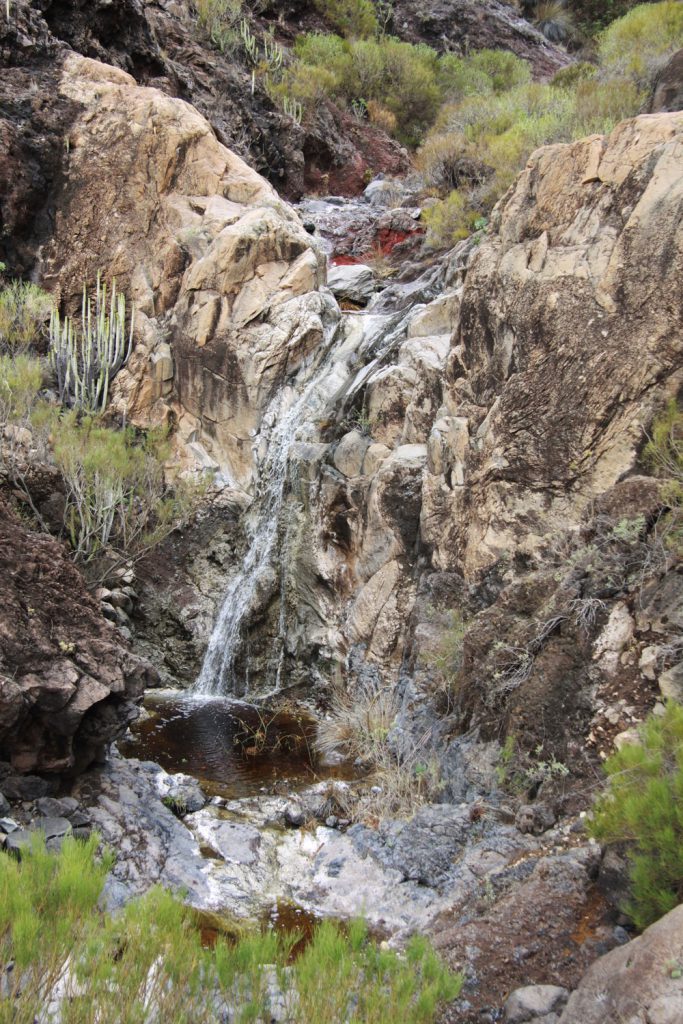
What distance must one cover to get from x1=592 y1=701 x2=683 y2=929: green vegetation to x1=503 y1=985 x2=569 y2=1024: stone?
518mm

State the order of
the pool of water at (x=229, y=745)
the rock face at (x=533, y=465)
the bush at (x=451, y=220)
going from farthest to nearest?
the bush at (x=451, y=220)
the pool of water at (x=229, y=745)
the rock face at (x=533, y=465)

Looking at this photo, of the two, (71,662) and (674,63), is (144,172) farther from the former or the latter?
(71,662)

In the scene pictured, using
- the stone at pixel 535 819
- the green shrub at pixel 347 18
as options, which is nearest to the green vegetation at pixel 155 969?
the stone at pixel 535 819

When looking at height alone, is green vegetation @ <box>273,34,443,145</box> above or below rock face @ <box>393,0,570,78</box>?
below

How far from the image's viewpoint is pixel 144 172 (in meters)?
14.7

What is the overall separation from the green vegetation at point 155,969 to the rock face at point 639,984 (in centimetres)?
69

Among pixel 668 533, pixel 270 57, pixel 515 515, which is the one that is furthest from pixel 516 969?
pixel 270 57

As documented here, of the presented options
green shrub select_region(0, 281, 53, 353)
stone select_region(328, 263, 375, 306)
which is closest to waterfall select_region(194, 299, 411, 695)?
stone select_region(328, 263, 375, 306)

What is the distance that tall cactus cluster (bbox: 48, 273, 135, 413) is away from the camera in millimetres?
13031

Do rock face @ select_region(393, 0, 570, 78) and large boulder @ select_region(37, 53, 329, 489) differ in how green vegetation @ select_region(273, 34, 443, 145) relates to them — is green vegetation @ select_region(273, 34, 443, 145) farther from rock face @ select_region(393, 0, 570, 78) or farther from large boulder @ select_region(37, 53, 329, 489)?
large boulder @ select_region(37, 53, 329, 489)

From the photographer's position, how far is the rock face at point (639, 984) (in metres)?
2.59

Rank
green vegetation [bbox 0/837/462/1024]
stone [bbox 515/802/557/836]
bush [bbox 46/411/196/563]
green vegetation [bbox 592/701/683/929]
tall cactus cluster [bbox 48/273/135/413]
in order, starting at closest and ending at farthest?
green vegetation [bbox 0/837/462/1024]
green vegetation [bbox 592/701/683/929]
stone [bbox 515/802/557/836]
bush [bbox 46/411/196/563]
tall cactus cluster [bbox 48/273/135/413]

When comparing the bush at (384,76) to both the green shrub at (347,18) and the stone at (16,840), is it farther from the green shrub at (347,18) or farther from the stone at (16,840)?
the stone at (16,840)

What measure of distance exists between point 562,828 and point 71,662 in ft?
13.7
